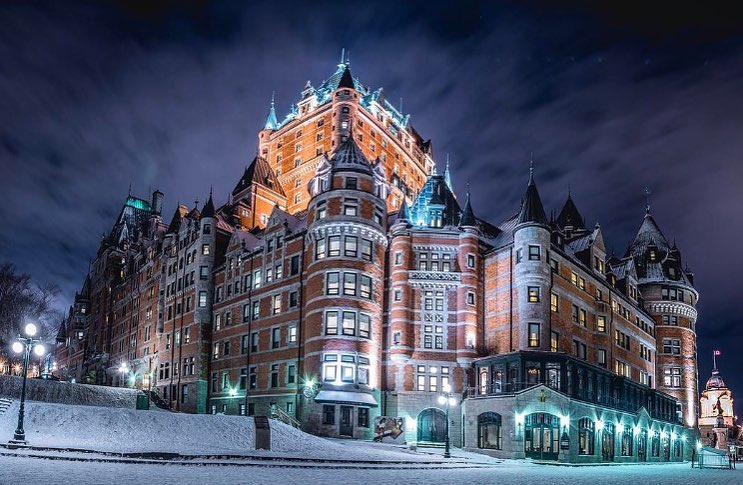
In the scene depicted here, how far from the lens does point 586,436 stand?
5038cm

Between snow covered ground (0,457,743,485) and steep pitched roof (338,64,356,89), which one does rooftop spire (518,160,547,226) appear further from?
steep pitched roof (338,64,356,89)

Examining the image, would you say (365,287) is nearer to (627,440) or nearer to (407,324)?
(407,324)

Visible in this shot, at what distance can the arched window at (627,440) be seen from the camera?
189 ft

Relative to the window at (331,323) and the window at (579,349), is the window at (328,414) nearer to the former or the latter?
the window at (331,323)

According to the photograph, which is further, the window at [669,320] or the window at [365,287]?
the window at [669,320]

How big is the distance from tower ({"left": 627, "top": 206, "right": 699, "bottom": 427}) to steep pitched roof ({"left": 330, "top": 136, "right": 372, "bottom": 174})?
143ft

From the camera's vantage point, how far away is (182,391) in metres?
69.1

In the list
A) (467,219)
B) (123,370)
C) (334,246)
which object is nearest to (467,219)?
(467,219)

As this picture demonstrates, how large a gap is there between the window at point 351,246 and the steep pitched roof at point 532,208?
44.1 ft

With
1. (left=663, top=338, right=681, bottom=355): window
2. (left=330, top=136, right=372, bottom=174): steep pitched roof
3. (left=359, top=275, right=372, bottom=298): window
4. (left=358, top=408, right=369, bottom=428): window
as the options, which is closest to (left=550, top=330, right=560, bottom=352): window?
(left=359, top=275, right=372, bottom=298): window

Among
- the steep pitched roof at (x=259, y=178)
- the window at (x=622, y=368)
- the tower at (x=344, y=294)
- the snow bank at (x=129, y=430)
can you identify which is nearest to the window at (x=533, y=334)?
the tower at (x=344, y=294)

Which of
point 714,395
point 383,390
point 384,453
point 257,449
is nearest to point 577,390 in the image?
point 383,390

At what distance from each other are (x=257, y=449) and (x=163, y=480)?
14955 millimetres

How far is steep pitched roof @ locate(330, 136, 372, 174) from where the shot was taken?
56250 millimetres
